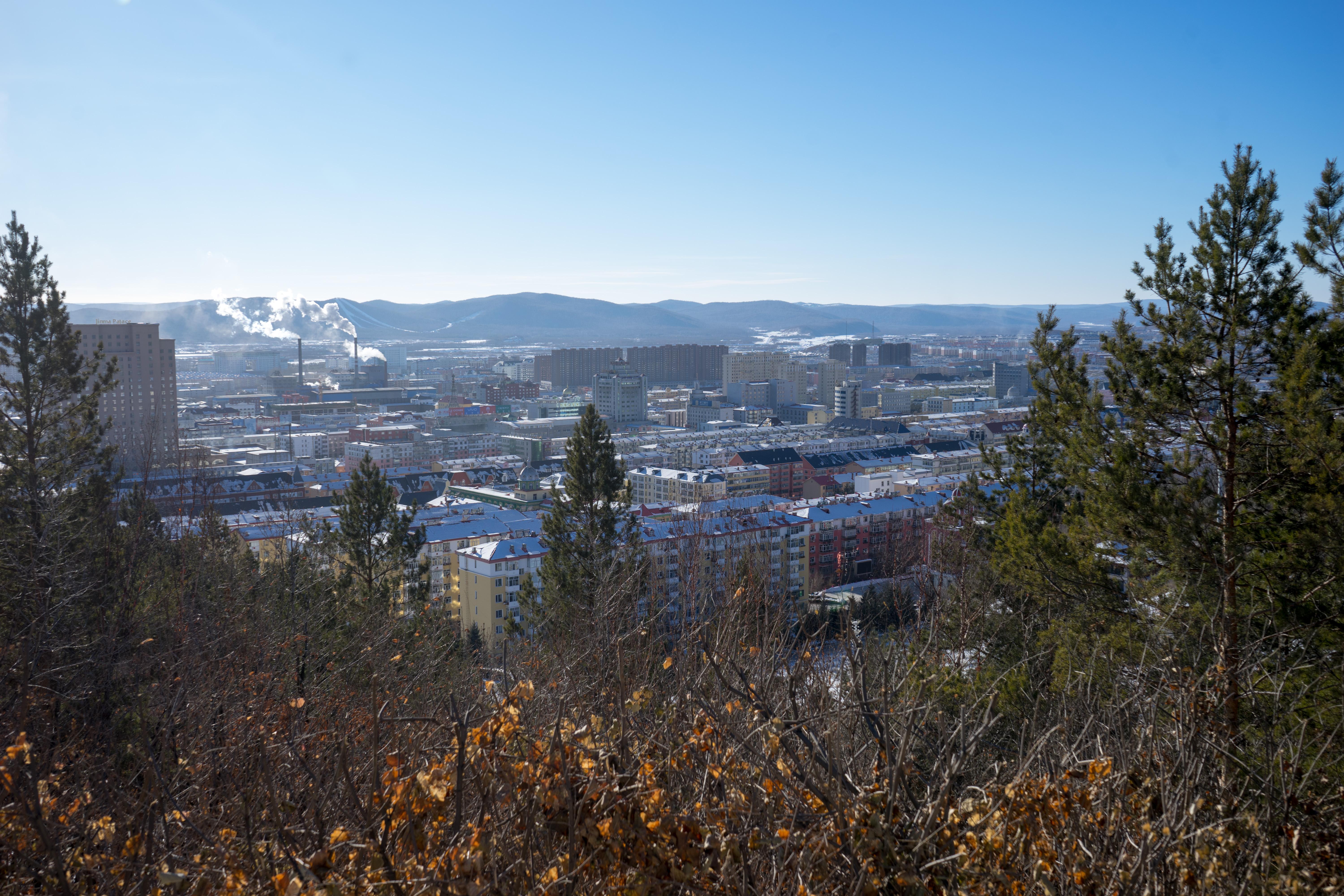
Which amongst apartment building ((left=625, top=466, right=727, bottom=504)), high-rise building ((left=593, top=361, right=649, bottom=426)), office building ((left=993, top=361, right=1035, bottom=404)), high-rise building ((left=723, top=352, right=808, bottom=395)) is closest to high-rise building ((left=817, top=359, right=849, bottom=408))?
high-rise building ((left=723, top=352, right=808, bottom=395))

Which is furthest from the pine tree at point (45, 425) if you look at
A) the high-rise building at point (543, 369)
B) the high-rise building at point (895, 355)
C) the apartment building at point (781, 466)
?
the high-rise building at point (895, 355)

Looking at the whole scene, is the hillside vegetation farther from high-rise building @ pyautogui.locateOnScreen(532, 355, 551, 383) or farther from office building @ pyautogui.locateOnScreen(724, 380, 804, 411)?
high-rise building @ pyautogui.locateOnScreen(532, 355, 551, 383)

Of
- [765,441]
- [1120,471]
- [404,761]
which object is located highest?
[1120,471]

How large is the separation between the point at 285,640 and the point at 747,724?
396 cm

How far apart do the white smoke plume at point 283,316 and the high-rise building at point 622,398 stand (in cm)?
8875

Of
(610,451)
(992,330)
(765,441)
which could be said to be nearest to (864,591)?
(610,451)

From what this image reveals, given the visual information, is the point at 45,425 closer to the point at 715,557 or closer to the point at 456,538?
the point at 715,557

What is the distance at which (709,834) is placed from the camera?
1.38 m

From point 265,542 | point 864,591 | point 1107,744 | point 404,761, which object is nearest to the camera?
point 404,761

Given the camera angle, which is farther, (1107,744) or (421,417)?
(421,417)

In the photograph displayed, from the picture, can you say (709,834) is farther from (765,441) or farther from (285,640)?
(765,441)

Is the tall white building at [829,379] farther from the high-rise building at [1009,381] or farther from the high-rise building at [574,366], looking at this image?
the high-rise building at [574,366]

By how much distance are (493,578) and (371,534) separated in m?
4.34

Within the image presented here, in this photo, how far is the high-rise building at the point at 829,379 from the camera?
66.6 meters
